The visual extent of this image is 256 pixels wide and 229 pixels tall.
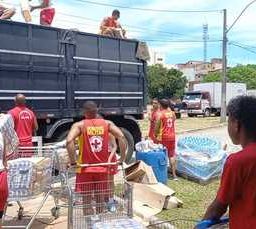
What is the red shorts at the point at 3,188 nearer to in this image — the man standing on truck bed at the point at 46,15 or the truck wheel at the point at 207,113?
the man standing on truck bed at the point at 46,15

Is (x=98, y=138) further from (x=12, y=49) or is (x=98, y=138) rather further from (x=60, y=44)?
(x=60, y=44)

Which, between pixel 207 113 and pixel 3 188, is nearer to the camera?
pixel 3 188

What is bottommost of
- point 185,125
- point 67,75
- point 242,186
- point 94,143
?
point 185,125

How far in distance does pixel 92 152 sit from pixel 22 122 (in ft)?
8.90

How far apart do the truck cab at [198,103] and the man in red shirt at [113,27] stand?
30.2 m

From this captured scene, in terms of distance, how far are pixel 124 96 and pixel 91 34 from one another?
1.68 meters

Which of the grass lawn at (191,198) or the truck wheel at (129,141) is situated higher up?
the truck wheel at (129,141)

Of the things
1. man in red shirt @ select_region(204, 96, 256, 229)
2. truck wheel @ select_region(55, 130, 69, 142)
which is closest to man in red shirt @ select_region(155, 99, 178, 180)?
truck wheel @ select_region(55, 130, 69, 142)

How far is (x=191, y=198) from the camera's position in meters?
9.23

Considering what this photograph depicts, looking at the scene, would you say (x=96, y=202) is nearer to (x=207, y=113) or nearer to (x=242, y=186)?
(x=242, y=186)

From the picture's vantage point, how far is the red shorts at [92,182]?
693 cm

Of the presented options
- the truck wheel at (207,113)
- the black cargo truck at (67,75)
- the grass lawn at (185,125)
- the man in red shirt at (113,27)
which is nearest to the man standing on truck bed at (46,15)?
the black cargo truck at (67,75)

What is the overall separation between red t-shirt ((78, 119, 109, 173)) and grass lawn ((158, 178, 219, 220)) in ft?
4.44

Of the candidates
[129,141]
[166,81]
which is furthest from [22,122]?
[166,81]
